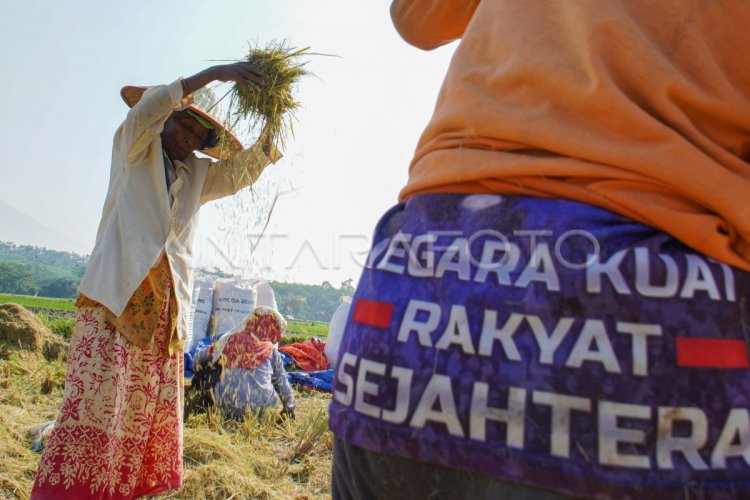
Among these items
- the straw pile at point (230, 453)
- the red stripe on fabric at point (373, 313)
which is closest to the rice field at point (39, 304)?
the straw pile at point (230, 453)

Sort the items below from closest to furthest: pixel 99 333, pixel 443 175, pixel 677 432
Result: pixel 677 432 → pixel 443 175 → pixel 99 333

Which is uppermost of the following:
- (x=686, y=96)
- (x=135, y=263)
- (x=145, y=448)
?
(x=686, y=96)

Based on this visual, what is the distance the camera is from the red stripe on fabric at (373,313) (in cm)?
83

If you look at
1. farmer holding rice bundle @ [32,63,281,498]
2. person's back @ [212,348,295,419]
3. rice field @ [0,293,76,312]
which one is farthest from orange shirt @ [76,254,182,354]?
rice field @ [0,293,76,312]

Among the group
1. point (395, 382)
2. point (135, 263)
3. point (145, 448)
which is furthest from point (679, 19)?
point (145, 448)

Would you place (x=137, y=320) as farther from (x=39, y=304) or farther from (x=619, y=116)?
(x=39, y=304)

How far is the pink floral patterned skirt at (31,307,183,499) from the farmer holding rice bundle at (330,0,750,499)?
2509mm

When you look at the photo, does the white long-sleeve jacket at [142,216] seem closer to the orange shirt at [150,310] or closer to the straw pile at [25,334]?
the orange shirt at [150,310]

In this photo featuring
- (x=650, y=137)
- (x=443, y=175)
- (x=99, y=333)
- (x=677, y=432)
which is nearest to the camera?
(x=677, y=432)

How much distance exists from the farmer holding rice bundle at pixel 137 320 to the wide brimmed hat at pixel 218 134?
0.06 m

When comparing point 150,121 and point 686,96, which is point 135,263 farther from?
point 686,96

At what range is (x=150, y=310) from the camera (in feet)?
10.3

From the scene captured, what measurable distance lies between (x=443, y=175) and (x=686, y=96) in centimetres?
36

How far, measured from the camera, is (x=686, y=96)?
2.68 ft
